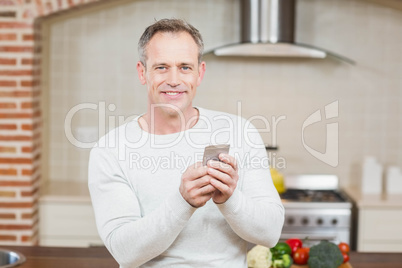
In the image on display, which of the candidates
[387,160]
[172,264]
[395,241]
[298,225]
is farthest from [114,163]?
[387,160]

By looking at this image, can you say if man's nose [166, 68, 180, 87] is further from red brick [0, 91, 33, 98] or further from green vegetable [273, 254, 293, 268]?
red brick [0, 91, 33, 98]

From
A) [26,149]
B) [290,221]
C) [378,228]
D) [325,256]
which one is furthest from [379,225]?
[26,149]

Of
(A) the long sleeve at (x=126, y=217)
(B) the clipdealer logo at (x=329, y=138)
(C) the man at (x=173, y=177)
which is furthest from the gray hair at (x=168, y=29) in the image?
(B) the clipdealer logo at (x=329, y=138)

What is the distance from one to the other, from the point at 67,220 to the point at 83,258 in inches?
62.5

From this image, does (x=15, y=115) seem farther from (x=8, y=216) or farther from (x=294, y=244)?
(x=294, y=244)

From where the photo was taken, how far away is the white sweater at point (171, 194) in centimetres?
162

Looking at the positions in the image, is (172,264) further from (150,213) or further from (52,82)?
(52,82)

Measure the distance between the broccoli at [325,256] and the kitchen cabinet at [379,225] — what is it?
1635 mm

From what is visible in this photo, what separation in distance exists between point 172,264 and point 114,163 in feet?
1.09

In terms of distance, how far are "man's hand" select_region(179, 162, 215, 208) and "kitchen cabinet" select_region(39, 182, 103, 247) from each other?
2499mm

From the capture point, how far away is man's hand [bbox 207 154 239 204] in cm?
156

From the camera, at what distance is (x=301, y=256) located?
239 cm

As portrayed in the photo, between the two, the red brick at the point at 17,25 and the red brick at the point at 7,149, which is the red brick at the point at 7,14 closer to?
the red brick at the point at 17,25

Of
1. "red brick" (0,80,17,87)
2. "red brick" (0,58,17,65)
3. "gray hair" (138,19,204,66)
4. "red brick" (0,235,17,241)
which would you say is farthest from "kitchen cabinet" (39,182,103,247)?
"gray hair" (138,19,204,66)
